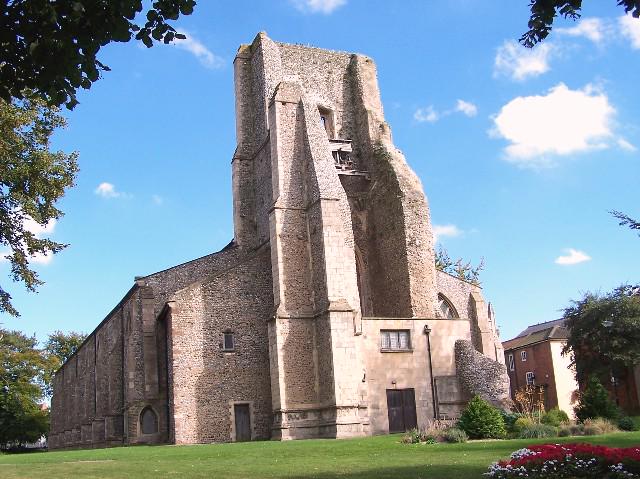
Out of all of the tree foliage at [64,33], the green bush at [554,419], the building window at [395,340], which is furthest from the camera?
the building window at [395,340]

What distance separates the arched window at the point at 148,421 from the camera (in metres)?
33.2

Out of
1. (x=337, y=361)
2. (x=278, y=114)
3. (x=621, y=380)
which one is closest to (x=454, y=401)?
(x=337, y=361)

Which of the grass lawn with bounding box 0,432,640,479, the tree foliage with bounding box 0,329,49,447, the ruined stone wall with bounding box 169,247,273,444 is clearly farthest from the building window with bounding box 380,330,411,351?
the tree foliage with bounding box 0,329,49,447

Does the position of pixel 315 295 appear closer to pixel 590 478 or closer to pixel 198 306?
pixel 198 306

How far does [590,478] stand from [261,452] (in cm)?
1062

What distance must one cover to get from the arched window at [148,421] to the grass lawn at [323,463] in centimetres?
1266

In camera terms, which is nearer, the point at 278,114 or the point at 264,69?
the point at 278,114

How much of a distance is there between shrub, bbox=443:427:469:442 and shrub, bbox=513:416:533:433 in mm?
2243

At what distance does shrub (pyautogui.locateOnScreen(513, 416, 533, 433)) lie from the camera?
73.8 ft

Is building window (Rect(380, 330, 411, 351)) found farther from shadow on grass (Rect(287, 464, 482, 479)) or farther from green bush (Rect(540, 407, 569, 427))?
shadow on grass (Rect(287, 464, 482, 479))

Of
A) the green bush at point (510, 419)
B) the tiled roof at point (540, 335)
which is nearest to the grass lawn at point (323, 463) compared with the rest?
the green bush at point (510, 419)

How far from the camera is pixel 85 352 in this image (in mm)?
49062

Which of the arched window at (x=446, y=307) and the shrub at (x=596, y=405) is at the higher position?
the arched window at (x=446, y=307)

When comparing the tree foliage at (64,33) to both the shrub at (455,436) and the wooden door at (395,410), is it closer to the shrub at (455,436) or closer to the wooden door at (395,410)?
the shrub at (455,436)
